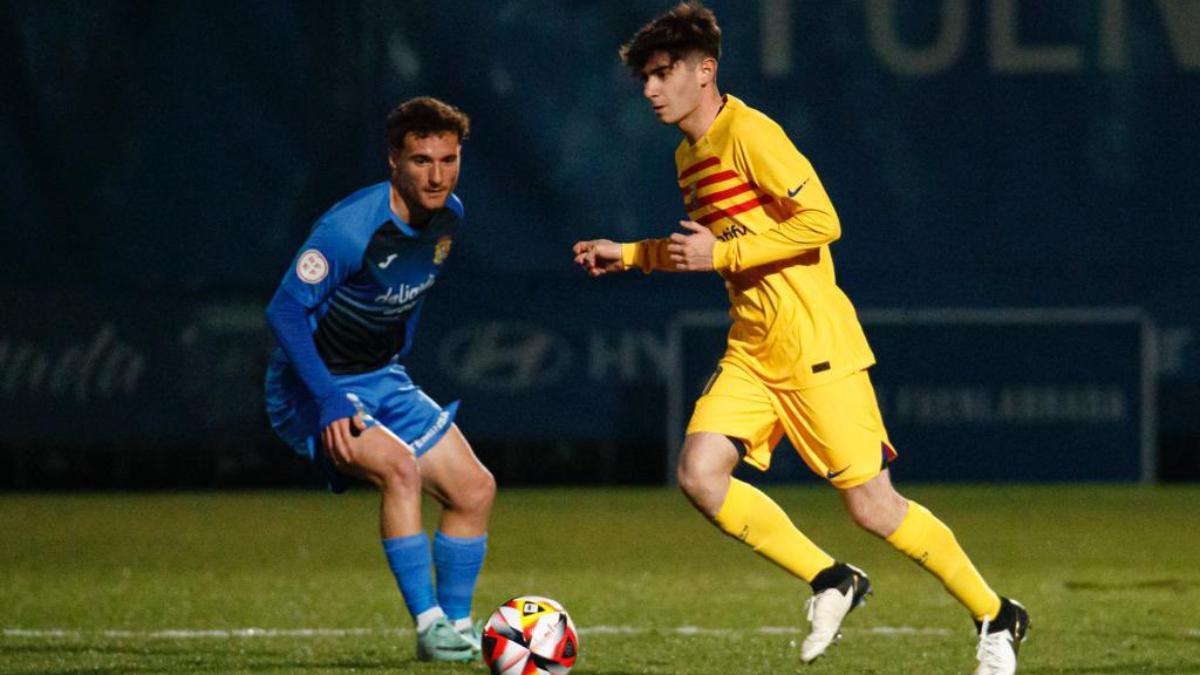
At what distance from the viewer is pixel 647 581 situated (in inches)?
320

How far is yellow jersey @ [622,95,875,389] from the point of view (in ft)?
18.2

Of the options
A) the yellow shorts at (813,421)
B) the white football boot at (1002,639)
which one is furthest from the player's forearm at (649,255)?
the white football boot at (1002,639)

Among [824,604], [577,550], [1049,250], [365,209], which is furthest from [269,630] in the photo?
[1049,250]

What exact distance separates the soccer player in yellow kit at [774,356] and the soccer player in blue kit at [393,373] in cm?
59

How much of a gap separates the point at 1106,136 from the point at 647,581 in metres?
4.30

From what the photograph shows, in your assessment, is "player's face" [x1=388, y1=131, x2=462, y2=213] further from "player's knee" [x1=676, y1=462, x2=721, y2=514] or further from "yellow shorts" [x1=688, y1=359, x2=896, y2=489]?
"player's knee" [x1=676, y1=462, x2=721, y2=514]

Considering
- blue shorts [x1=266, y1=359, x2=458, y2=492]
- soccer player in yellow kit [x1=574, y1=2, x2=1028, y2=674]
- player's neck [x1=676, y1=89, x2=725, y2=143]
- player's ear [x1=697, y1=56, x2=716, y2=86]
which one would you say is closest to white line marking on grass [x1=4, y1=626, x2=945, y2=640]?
blue shorts [x1=266, y1=359, x2=458, y2=492]

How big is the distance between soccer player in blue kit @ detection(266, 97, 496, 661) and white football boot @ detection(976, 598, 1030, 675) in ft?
4.74

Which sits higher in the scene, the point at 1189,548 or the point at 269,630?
the point at 269,630

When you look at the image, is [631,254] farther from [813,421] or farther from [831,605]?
[831,605]

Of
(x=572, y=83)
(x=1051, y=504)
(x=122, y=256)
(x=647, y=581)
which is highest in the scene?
(x=572, y=83)

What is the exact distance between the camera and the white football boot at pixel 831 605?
5434 mm

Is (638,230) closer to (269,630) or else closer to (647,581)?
(647,581)

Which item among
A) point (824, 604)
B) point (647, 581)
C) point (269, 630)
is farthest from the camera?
point (647, 581)
